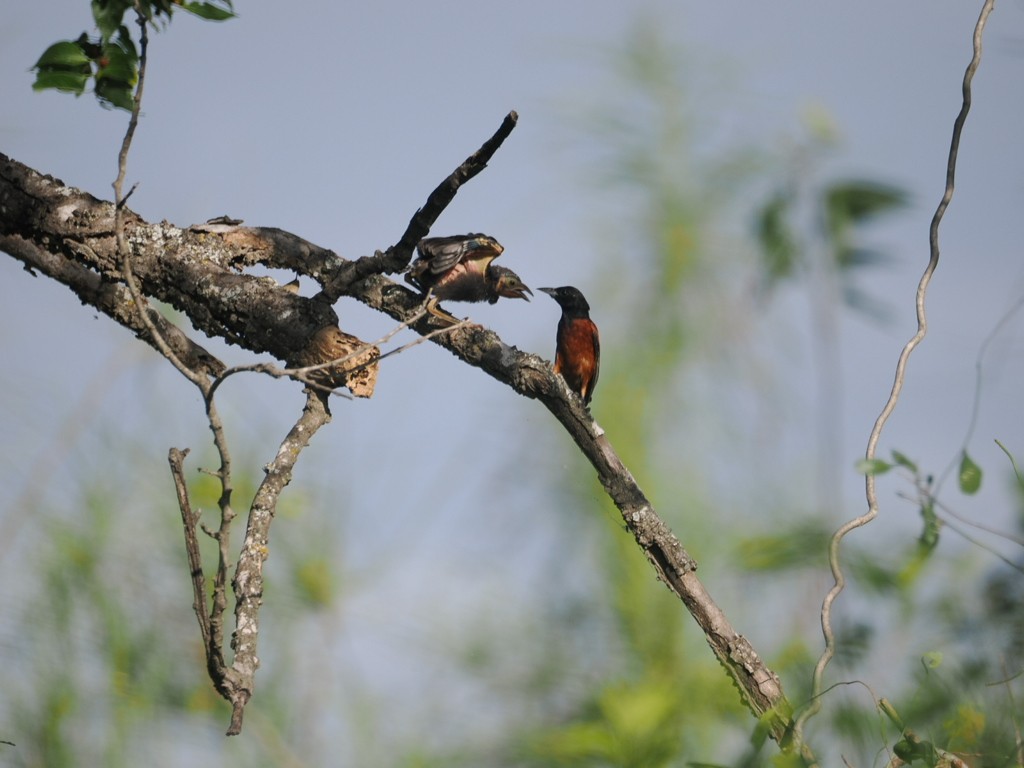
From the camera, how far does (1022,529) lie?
1.14 metres

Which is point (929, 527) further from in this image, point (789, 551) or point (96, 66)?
point (96, 66)

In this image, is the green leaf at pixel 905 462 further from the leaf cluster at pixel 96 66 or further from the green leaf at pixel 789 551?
the leaf cluster at pixel 96 66

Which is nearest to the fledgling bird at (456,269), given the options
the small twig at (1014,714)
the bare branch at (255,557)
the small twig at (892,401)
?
the bare branch at (255,557)

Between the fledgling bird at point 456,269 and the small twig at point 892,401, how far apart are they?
1.10 meters

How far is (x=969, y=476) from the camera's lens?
1229 mm

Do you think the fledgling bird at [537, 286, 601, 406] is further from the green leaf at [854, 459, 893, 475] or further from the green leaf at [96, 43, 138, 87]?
the green leaf at [854, 459, 893, 475]

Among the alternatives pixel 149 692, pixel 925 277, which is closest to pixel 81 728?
→ pixel 149 692

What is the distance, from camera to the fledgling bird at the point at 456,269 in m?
2.59

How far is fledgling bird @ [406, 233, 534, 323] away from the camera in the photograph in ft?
8.50

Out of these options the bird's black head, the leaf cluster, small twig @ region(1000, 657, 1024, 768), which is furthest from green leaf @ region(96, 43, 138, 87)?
the bird's black head

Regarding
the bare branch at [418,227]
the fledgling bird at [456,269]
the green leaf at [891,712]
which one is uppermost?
the fledgling bird at [456,269]

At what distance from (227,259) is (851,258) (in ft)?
5.72

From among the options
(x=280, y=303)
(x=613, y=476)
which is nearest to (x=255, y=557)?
(x=280, y=303)

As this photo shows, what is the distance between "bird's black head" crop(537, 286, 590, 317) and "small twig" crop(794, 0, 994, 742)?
286 cm
